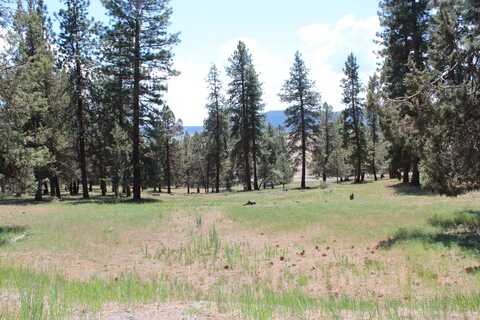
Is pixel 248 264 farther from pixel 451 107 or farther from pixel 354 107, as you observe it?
pixel 354 107

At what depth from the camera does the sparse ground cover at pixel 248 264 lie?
270 inches

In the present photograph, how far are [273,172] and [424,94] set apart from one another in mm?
48323

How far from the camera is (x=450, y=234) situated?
1426cm

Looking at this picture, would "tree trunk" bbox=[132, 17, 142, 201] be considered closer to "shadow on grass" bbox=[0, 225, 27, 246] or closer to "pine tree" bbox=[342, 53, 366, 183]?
"shadow on grass" bbox=[0, 225, 27, 246]

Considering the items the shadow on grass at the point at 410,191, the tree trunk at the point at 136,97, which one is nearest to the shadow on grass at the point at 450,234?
the shadow on grass at the point at 410,191

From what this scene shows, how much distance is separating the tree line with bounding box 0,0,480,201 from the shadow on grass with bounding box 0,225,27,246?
1963 mm

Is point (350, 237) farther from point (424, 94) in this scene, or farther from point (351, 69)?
point (351, 69)

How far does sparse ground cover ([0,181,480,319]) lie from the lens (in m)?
6.86

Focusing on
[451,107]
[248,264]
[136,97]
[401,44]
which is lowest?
[248,264]

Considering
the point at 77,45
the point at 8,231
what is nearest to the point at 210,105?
the point at 77,45

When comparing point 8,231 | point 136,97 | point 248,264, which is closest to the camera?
point 248,264

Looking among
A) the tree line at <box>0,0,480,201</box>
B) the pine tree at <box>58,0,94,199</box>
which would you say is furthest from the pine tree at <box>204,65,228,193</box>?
the pine tree at <box>58,0,94,199</box>

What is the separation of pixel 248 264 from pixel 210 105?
45.0m

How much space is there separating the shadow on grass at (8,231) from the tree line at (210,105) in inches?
77.3
